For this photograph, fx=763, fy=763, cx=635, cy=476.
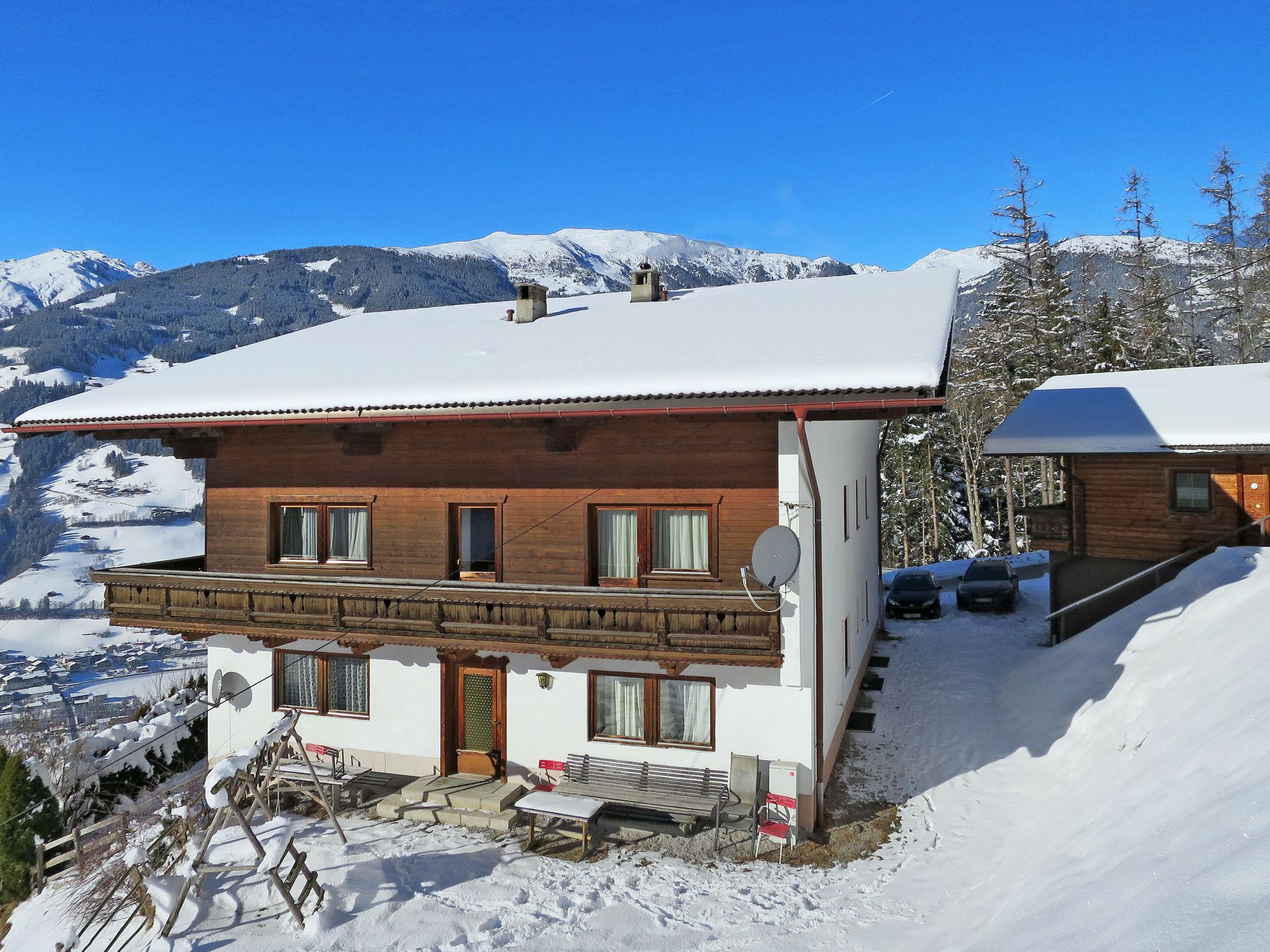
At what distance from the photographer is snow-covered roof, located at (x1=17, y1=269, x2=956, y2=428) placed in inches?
428

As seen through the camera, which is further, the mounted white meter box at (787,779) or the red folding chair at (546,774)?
the red folding chair at (546,774)

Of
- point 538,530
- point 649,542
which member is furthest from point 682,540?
point 538,530

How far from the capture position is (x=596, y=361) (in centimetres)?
1264

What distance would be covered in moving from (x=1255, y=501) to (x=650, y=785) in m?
14.8

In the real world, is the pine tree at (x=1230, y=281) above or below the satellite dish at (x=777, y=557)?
above

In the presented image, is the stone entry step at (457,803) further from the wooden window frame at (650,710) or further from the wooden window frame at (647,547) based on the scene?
the wooden window frame at (647,547)

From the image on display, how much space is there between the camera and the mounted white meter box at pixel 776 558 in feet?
34.6

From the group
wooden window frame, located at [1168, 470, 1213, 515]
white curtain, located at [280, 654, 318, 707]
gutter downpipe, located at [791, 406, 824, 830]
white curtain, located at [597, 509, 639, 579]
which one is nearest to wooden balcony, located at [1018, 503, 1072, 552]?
wooden window frame, located at [1168, 470, 1213, 515]

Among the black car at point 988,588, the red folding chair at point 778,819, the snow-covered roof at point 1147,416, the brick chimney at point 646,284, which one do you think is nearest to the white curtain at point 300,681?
the red folding chair at point 778,819

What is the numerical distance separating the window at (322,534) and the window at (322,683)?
1.82 meters

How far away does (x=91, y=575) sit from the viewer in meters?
13.3

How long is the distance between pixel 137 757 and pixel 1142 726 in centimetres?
1946

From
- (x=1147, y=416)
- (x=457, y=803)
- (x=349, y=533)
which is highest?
(x=1147, y=416)

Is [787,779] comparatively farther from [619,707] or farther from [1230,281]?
[1230,281]
